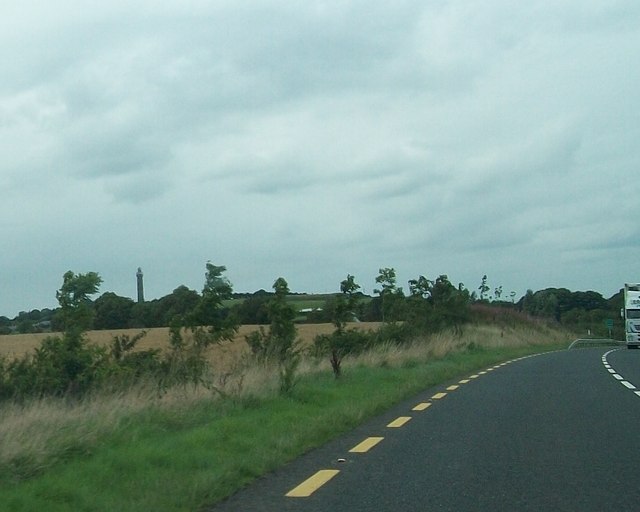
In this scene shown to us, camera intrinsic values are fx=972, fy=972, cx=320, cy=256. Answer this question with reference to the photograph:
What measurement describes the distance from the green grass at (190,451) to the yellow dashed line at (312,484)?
54 centimetres

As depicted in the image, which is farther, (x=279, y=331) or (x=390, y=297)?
(x=390, y=297)

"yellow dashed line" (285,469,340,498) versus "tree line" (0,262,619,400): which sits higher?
"tree line" (0,262,619,400)

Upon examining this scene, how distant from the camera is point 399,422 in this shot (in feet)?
45.6

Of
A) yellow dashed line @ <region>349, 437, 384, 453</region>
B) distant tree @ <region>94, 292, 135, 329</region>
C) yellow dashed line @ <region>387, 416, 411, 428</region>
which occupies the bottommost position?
yellow dashed line @ <region>349, 437, 384, 453</region>

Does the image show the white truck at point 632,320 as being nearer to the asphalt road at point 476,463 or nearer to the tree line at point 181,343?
the tree line at point 181,343

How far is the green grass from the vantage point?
772 centimetres

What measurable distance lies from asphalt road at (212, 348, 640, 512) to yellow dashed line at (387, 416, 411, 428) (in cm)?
2

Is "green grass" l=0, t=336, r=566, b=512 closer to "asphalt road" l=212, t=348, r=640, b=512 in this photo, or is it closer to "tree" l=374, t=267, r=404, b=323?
"asphalt road" l=212, t=348, r=640, b=512

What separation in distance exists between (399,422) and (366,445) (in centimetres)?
255

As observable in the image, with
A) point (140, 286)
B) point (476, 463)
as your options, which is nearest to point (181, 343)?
point (476, 463)

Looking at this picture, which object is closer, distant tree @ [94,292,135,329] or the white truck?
distant tree @ [94,292,135,329]

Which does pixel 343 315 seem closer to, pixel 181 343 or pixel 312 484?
pixel 181 343

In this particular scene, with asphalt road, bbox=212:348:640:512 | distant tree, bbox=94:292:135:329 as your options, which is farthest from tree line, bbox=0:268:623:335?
asphalt road, bbox=212:348:640:512

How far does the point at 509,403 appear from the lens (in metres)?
16.8
